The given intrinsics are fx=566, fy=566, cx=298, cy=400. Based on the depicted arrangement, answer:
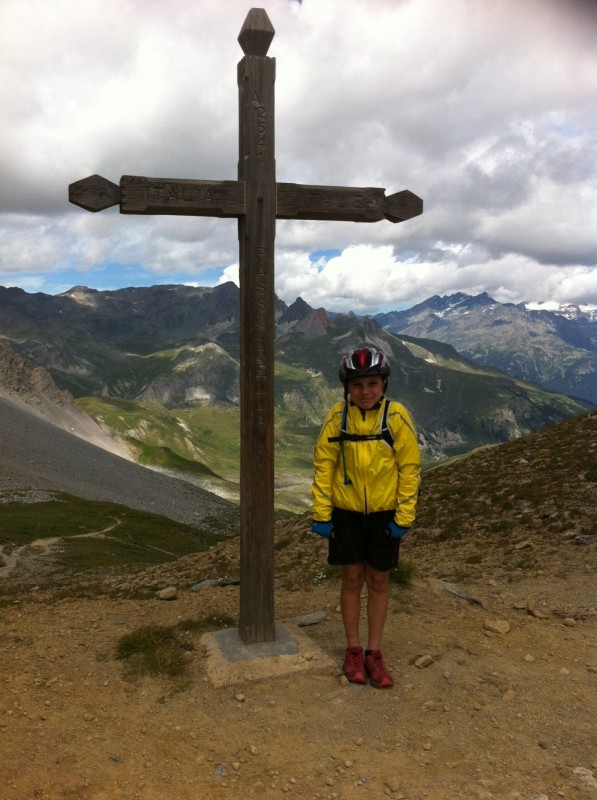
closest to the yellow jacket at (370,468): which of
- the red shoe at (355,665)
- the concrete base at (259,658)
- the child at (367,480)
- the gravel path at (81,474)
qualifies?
the child at (367,480)

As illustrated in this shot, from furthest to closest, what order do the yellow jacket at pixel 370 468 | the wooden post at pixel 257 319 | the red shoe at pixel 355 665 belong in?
the wooden post at pixel 257 319 → the red shoe at pixel 355 665 → the yellow jacket at pixel 370 468

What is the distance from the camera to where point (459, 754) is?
6.06 meters

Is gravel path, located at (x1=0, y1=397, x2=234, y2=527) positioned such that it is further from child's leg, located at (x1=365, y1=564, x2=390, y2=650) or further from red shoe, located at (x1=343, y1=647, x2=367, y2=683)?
child's leg, located at (x1=365, y1=564, x2=390, y2=650)

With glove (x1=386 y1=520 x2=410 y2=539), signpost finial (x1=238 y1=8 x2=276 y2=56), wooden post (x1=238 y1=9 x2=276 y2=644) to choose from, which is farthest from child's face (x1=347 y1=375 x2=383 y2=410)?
signpost finial (x1=238 y1=8 x2=276 y2=56)

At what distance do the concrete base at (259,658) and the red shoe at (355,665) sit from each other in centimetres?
27

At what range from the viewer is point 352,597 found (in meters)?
7.85

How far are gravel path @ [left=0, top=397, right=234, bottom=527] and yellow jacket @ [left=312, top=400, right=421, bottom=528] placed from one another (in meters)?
81.0

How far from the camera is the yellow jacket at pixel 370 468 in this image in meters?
7.28

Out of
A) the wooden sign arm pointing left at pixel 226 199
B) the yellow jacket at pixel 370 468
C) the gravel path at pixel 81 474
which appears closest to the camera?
the yellow jacket at pixel 370 468

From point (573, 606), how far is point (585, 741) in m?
4.88

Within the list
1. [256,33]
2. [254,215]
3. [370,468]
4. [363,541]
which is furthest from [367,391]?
[256,33]

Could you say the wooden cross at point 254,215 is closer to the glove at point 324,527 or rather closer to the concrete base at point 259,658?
the concrete base at point 259,658

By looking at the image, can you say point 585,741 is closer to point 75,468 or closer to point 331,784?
point 331,784

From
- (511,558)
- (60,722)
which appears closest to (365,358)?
(60,722)
